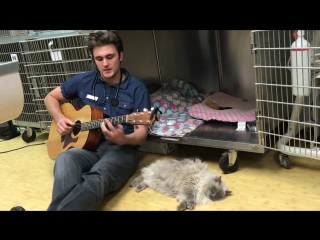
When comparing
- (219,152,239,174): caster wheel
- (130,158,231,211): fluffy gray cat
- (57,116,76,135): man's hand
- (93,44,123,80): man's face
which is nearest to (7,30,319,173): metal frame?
(219,152,239,174): caster wheel

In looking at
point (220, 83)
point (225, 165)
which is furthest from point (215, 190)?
point (220, 83)

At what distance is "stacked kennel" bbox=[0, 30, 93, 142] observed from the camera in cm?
227

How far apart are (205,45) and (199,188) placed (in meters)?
1.27

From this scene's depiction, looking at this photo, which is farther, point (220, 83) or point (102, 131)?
point (220, 83)

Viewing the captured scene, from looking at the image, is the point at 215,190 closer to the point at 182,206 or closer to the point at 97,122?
the point at 182,206

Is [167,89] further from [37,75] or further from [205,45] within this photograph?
[37,75]

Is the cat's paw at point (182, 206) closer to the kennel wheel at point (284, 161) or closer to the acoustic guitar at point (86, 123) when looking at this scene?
the acoustic guitar at point (86, 123)

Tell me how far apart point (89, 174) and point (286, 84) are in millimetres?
1060

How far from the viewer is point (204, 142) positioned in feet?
6.49

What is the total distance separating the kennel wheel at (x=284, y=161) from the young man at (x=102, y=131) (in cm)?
74

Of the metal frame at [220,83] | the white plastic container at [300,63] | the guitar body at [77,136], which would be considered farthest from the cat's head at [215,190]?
→ the guitar body at [77,136]

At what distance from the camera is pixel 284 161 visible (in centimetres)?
188

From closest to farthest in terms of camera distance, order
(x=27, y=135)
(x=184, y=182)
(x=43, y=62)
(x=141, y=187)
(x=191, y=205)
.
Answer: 1. (x=191, y=205)
2. (x=184, y=182)
3. (x=141, y=187)
4. (x=43, y=62)
5. (x=27, y=135)
